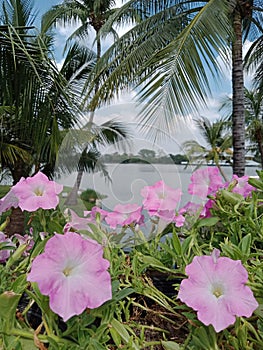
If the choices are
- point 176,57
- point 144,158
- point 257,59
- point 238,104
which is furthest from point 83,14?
point 144,158

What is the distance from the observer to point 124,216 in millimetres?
375

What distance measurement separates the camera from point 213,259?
0.87ft

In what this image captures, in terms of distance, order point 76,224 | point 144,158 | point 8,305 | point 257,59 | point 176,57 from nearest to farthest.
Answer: point 8,305 → point 76,224 → point 144,158 → point 176,57 → point 257,59

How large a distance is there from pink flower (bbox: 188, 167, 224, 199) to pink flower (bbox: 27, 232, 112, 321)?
201 millimetres

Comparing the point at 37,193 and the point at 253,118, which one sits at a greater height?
the point at 37,193

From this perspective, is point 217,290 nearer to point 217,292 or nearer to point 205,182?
point 217,292

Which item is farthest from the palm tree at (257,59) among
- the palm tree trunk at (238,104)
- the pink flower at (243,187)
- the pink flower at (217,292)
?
the pink flower at (217,292)

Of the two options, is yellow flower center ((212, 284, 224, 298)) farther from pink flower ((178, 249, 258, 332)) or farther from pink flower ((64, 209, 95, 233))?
pink flower ((64, 209, 95, 233))

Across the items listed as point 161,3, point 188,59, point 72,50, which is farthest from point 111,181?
point 72,50

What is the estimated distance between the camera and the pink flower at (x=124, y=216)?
0.37 meters

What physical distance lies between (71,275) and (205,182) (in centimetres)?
24

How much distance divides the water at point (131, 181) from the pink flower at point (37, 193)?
0.05 metres

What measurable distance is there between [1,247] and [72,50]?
5578mm

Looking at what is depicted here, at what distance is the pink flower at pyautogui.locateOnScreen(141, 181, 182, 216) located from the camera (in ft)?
1.23
